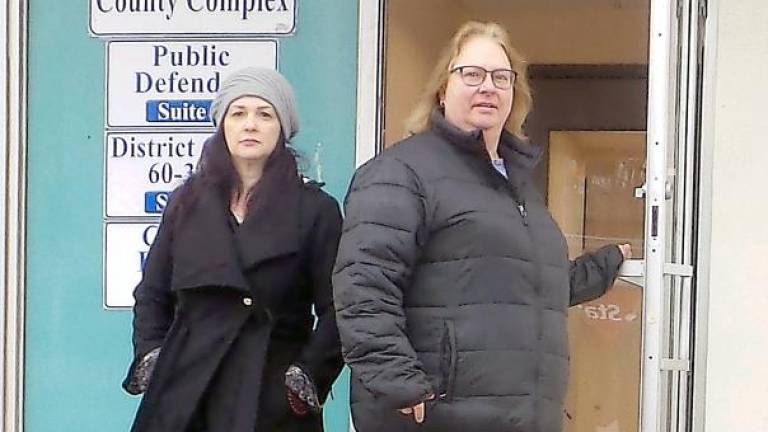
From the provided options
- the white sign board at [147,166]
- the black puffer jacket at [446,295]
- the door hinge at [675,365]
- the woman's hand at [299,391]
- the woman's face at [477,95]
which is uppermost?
the woman's face at [477,95]

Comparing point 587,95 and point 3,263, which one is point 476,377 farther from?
point 587,95

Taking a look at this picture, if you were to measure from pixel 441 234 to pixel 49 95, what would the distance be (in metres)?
1.75

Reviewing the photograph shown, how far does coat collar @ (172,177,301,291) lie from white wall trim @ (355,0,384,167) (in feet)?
2.48

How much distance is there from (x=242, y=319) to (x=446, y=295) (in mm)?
549

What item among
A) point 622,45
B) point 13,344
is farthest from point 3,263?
point 622,45

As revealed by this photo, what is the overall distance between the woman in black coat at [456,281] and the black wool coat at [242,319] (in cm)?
27

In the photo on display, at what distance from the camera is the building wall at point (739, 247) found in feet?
12.1

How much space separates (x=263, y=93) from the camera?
10.9ft

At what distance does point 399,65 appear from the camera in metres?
4.23

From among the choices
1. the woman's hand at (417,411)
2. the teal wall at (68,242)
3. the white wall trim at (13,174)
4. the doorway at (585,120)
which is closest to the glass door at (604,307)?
the doorway at (585,120)

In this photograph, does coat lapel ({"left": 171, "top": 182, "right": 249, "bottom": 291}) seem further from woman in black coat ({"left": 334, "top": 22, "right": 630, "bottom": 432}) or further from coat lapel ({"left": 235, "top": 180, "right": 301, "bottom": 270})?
woman in black coat ({"left": 334, "top": 22, "right": 630, "bottom": 432})

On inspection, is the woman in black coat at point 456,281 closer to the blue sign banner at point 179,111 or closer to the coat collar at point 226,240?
the coat collar at point 226,240

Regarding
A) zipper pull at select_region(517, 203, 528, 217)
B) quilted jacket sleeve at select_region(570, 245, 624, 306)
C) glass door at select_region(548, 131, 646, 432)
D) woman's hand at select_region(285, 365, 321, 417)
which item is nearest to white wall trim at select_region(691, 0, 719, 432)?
quilted jacket sleeve at select_region(570, 245, 624, 306)

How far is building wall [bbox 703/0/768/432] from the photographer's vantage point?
367 cm
